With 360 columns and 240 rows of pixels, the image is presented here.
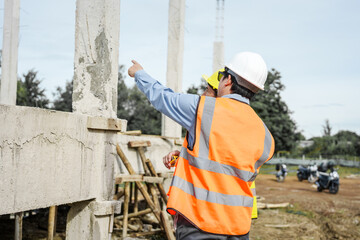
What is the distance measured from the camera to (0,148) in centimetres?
283

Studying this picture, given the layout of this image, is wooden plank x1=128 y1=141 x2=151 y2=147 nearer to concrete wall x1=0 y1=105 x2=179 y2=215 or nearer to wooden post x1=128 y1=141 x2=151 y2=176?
wooden post x1=128 y1=141 x2=151 y2=176

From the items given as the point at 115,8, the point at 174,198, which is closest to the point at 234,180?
the point at 174,198

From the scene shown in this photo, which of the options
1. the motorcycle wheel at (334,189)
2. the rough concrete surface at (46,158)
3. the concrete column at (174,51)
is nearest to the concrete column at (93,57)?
the rough concrete surface at (46,158)

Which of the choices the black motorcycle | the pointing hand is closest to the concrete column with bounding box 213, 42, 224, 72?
the black motorcycle

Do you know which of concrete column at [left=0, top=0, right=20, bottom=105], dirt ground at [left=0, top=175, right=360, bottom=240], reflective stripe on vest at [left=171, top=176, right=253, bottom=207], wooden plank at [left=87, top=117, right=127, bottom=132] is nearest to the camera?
reflective stripe on vest at [left=171, top=176, right=253, bottom=207]

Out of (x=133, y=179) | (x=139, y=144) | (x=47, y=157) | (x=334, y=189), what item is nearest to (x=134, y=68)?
(x=47, y=157)

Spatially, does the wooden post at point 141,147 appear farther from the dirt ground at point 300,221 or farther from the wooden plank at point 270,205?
the wooden plank at point 270,205

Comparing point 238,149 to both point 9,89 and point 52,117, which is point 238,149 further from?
point 9,89

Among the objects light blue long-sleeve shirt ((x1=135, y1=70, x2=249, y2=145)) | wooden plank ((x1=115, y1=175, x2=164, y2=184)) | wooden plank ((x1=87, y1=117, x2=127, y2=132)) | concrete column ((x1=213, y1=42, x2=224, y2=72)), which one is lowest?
wooden plank ((x1=115, y1=175, x2=164, y2=184))

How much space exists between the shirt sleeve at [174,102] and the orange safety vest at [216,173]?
7 cm

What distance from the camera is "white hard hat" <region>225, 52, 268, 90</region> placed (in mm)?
2459

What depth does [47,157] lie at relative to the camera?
129 inches

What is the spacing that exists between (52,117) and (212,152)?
5.89ft

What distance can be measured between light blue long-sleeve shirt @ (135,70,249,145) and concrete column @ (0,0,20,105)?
6.53 metres
